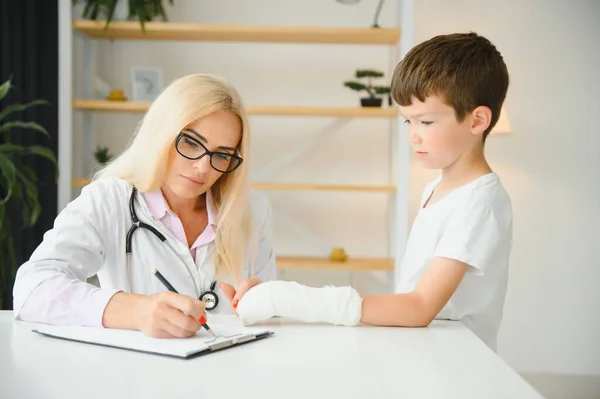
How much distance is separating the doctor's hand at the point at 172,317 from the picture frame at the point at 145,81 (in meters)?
2.93

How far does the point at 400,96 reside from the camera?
5.55 ft

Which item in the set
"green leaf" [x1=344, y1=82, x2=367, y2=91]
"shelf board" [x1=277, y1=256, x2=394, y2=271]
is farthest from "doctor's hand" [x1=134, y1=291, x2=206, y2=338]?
"green leaf" [x1=344, y1=82, x2=367, y2=91]

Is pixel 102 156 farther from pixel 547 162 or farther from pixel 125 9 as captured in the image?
pixel 547 162

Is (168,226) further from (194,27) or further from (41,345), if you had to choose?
(194,27)

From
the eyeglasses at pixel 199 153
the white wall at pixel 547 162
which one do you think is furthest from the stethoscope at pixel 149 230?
the white wall at pixel 547 162

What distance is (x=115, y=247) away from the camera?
189 centimetres

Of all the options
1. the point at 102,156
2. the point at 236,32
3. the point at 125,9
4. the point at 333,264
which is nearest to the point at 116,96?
the point at 102,156

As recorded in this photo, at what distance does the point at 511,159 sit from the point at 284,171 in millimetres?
1255

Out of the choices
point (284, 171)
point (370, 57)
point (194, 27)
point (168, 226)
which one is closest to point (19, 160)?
point (194, 27)

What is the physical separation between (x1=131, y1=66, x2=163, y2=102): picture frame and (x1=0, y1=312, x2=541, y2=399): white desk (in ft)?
9.43

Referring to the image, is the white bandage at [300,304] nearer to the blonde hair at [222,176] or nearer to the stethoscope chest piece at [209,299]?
the stethoscope chest piece at [209,299]

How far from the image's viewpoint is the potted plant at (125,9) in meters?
3.90

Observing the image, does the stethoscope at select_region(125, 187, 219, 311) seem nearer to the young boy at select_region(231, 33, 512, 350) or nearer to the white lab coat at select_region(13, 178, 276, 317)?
the white lab coat at select_region(13, 178, 276, 317)

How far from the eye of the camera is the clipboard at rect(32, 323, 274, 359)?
3.94 ft
